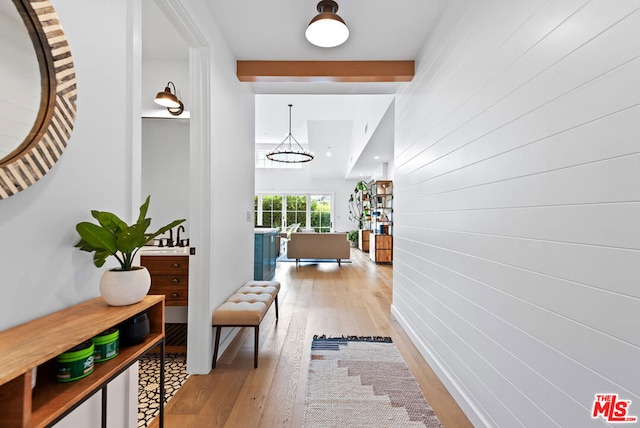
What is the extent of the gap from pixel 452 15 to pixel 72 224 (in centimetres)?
245

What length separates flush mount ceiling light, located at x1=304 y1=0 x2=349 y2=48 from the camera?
1955mm

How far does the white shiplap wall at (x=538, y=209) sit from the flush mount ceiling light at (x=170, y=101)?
2.31m

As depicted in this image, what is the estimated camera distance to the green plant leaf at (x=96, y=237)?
0.99m

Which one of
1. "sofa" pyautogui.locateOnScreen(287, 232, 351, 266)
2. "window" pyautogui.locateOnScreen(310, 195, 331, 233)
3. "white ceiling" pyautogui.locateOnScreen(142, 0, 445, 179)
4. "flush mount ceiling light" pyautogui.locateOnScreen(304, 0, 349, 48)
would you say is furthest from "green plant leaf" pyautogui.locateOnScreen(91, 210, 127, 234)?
"window" pyautogui.locateOnScreen(310, 195, 331, 233)

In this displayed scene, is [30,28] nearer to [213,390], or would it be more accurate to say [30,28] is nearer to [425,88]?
[213,390]

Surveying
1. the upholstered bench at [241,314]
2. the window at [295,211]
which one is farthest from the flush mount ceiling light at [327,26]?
the window at [295,211]

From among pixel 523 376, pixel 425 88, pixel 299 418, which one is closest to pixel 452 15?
pixel 425 88

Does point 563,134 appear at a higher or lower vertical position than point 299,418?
higher

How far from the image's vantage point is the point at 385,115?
4.43m

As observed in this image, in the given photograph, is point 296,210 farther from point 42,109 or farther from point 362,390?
point 42,109

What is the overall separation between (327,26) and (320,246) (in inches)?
209

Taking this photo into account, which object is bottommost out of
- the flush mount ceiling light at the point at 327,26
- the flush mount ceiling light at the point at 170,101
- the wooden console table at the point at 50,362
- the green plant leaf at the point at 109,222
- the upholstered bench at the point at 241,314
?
the upholstered bench at the point at 241,314

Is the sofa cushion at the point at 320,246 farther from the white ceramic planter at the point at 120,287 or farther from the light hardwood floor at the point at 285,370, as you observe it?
the white ceramic planter at the point at 120,287

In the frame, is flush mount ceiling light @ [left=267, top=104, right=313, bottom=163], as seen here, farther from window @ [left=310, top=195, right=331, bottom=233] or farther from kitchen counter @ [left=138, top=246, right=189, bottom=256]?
kitchen counter @ [left=138, top=246, right=189, bottom=256]
